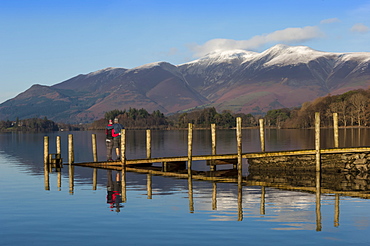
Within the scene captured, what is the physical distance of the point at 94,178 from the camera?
3456cm

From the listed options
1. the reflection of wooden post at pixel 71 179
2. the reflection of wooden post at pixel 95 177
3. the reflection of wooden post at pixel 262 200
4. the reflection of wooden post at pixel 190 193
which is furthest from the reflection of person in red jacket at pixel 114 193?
the reflection of wooden post at pixel 262 200

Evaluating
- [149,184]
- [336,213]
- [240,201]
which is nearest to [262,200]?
[240,201]

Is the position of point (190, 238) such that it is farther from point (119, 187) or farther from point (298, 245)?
point (119, 187)

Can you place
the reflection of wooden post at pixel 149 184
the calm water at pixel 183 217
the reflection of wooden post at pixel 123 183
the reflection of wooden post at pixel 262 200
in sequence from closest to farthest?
1. the calm water at pixel 183 217
2. the reflection of wooden post at pixel 262 200
3. the reflection of wooden post at pixel 123 183
4. the reflection of wooden post at pixel 149 184

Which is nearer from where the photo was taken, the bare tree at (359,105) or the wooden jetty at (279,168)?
the wooden jetty at (279,168)

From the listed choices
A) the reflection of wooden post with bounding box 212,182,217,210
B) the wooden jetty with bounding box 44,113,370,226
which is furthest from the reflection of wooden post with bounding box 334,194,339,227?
the reflection of wooden post with bounding box 212,182,217,210

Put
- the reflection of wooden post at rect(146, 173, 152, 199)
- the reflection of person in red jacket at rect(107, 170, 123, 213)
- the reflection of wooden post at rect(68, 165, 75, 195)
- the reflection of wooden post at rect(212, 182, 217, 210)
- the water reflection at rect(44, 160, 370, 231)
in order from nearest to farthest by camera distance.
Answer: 1. the water reflection at rect(44, 160, 370, 231)
2. the reflection of wooden post at rect(212, 182, 217, 210)
3. the reflection of person in red jacket at rect(107, 170, 123, 213)
4. the reflection of wooden post at rect(146, 173, 152, 199)
5. the reflection of wooden post at rect(68, 165, 75, 195)

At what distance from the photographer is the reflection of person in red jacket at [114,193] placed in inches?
911

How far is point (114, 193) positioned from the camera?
27188 mm

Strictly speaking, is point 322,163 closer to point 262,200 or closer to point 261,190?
point 261,190

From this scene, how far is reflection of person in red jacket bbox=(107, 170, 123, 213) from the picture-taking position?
75.9 ft

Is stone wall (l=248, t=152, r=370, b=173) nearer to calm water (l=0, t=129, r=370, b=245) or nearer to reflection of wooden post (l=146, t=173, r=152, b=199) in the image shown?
calm water (l=0, t=129, r=370, b=245)

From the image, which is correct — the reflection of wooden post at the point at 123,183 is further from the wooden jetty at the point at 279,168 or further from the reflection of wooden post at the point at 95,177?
the reflection of wooden post at the point at 95,177

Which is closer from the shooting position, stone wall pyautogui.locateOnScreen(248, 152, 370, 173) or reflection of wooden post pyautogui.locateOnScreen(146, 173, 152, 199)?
reflection of wooden post pyautogui.locateOnScreen(146, 173, 152, 199)
